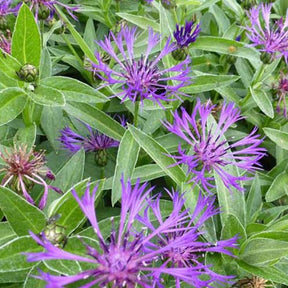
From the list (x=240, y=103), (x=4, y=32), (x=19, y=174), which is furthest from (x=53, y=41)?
(x=19, y=174)

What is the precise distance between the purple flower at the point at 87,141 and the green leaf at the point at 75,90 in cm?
19

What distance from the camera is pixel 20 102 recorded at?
1113 millimetres

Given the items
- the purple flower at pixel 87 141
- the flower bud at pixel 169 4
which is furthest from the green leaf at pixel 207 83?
the flower bud at pixel 169 4

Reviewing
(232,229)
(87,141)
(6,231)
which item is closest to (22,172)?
(6,231)

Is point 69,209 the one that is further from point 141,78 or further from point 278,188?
point 278,188

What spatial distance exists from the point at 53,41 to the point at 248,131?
0.71 meters

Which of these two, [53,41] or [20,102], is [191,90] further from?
[53,41]

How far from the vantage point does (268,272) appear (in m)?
1.06

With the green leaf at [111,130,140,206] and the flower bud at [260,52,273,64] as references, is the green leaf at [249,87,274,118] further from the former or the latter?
the green leaf at [111,130,140,206]

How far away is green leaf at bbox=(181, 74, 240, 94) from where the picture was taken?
131cm

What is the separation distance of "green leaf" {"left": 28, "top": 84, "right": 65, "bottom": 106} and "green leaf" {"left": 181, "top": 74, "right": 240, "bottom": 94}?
38cm

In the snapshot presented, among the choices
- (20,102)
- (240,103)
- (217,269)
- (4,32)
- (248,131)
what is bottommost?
(217,269)

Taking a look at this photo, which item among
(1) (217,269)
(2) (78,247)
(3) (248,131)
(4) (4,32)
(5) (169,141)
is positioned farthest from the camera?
(3) (248,131)

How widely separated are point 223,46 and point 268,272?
749 millimetres
